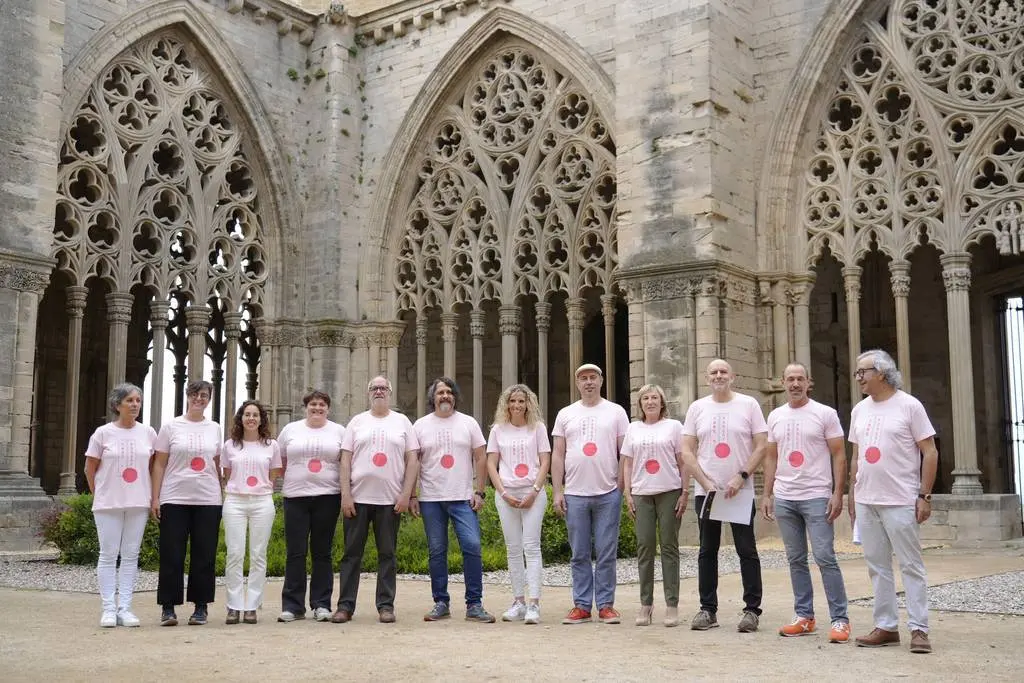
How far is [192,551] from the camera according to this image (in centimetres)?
718

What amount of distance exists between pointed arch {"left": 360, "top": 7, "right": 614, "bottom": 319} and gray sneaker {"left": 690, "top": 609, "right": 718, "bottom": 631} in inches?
433

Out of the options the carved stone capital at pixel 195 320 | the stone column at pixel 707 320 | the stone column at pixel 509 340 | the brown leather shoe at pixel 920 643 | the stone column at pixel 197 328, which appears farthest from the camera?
the stone column at pixel 509 340

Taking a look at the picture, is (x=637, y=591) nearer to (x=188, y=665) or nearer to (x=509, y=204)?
(x=188, y=665)

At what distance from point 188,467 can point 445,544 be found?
162cm

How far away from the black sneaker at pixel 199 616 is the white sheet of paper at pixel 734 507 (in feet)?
9.93

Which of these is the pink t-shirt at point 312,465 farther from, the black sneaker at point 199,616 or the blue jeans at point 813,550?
the blue jeans at point 813,550

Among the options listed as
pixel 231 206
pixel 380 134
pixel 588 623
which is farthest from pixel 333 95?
pixel 588 623

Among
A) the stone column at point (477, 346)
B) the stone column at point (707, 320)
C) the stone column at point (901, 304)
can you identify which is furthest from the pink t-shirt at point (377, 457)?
the stone column at point (477, 346)

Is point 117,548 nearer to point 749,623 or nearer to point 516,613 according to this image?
point 516,613

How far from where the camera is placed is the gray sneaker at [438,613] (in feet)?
23.2

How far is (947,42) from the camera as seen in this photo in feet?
45.6

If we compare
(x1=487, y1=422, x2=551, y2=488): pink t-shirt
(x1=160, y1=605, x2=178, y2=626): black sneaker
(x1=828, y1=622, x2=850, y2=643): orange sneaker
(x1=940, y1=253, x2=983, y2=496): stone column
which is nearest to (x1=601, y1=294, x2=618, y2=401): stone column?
(x1=940, y1=253, x2=983, y2=496): stone column

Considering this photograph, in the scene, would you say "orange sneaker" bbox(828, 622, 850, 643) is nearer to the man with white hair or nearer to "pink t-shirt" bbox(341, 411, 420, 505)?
the man with white hair

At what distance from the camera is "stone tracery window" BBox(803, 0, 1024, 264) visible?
44.3ft
